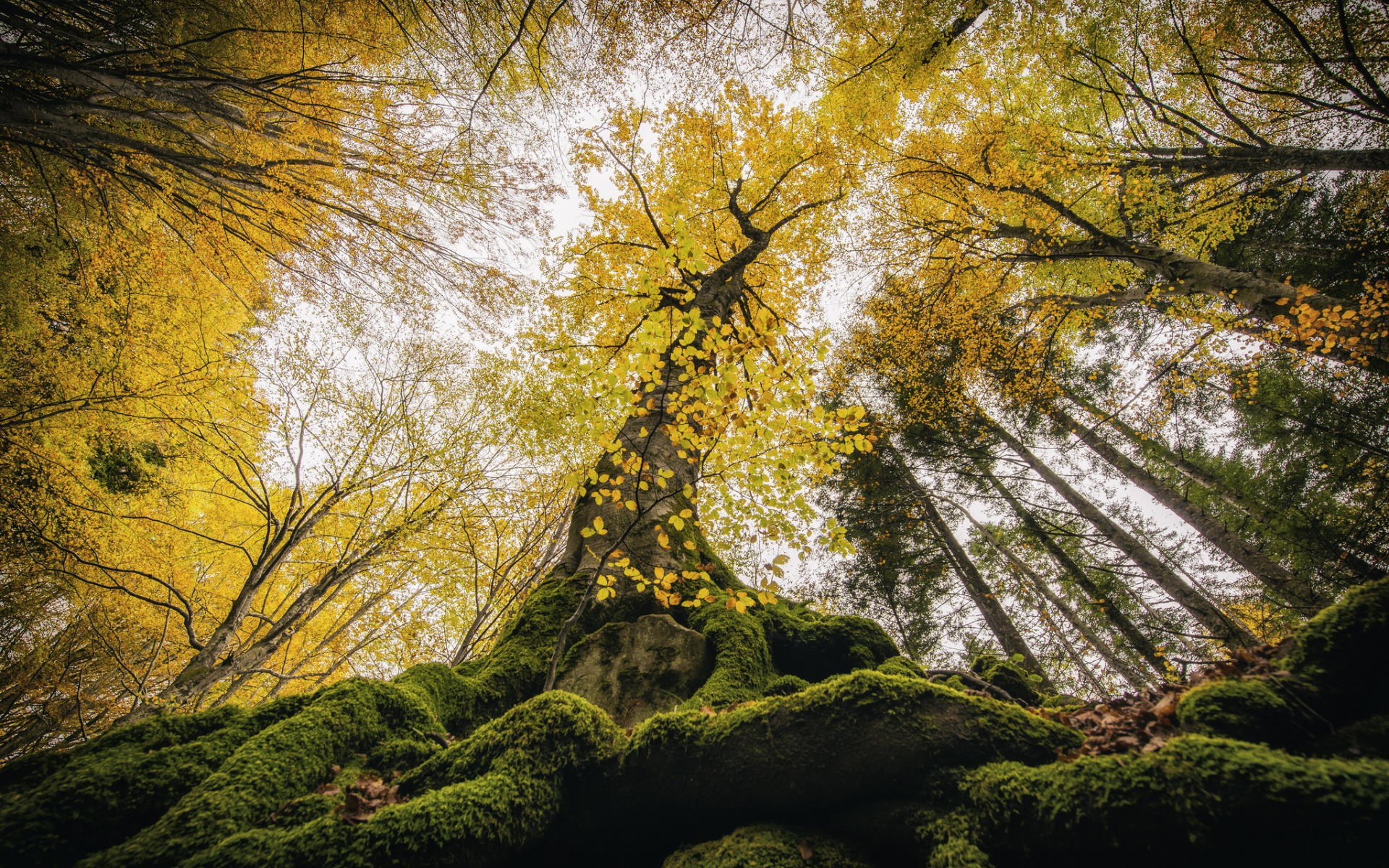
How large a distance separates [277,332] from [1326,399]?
16.7 meters

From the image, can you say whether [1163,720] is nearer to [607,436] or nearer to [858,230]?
[607,436]

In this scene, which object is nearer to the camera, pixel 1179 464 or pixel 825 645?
pixel 825 645

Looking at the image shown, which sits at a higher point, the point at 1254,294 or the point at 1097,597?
the point at 1254,294

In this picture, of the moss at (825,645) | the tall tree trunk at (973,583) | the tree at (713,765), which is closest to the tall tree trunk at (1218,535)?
the tall tree trunk at (973,583)

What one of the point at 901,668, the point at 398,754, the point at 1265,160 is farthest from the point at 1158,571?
the point at 398,754

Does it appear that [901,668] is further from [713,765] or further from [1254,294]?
[1254,294]

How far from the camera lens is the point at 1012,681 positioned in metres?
3.52

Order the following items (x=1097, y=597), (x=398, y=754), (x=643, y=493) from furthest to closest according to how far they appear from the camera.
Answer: (x=1097, y=597), (x=643, y=493), (x=398, y=754)

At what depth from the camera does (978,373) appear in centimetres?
1112

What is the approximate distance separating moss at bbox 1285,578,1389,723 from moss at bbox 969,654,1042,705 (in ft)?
6.42

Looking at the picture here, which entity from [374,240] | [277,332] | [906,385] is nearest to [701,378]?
[374,240]

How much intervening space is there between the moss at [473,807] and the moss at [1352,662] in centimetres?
278

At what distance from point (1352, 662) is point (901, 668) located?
2149mm

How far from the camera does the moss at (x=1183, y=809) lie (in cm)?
112
